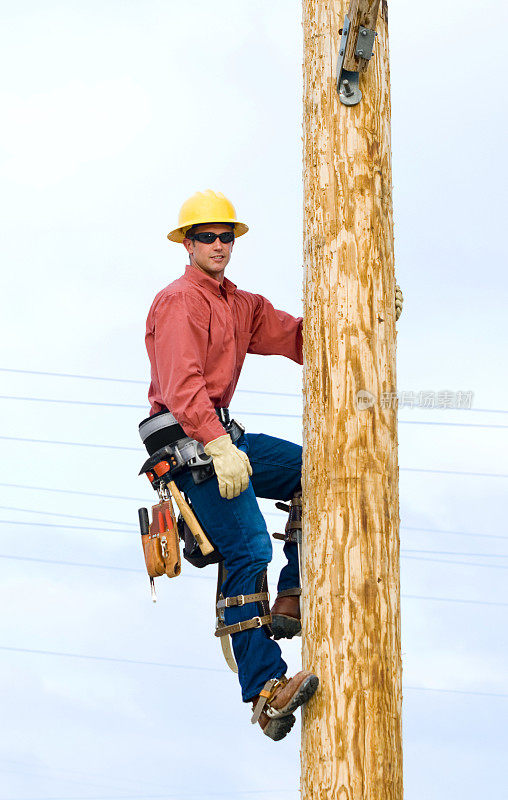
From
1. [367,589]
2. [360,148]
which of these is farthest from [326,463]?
[360,148]

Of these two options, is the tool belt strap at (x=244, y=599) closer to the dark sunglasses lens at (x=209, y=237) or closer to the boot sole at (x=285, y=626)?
the boot sole at (x=285, y=626)

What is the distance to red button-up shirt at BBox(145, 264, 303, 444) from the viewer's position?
516cm

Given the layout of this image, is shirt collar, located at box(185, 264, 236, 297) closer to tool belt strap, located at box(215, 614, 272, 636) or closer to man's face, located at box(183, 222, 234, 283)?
man's face, located at box(183, 222, 234, 283)

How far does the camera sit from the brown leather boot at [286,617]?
5402 millimetres

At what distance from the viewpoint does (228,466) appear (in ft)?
16.4

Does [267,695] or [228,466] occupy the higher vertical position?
[228,466]

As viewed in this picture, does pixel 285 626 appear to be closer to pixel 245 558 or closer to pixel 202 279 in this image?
pixel 245 558

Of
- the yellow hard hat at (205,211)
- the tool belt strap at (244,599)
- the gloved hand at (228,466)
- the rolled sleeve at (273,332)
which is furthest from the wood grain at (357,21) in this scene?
the tool belt strap at (244,599)

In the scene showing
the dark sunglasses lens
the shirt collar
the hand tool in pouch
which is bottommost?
the hand tool in pouch

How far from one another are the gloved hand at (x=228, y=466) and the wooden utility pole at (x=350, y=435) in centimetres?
31

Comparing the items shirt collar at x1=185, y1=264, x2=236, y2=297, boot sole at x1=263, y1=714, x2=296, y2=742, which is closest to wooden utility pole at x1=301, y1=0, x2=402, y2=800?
boot sole at x1=263, y1=714, x2=296, y2=742

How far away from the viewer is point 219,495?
17.4ft

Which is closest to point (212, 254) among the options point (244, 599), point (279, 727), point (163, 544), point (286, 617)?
point (163, 544)

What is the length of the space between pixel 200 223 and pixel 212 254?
183mm
